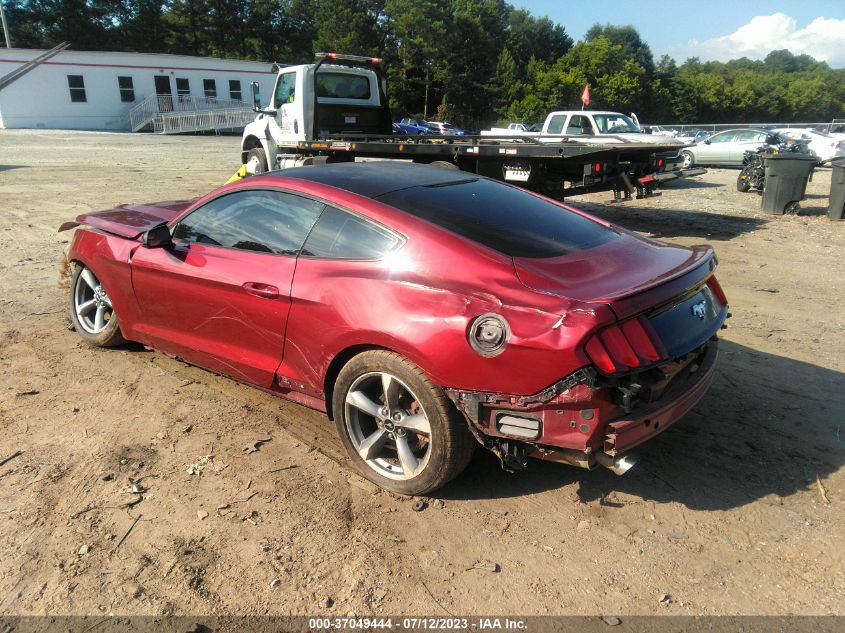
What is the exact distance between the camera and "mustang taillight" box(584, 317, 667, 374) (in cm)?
247

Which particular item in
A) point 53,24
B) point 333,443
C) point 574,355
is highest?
point 53,24

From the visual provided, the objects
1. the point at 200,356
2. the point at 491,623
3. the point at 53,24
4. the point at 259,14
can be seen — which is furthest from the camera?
the point at 259,14

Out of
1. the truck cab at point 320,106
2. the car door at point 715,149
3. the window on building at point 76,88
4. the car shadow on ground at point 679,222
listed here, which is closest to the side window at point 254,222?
the car shadow on ground at point 679,222

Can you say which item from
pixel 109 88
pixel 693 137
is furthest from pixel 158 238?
pixel 109 88

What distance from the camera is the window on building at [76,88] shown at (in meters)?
39.1

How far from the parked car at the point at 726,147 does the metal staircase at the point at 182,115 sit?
31037 millimetres

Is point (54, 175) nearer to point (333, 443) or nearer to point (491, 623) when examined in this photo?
point (333, 443)

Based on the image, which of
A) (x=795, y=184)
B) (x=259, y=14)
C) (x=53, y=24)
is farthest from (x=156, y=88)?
(x=795, y=184)

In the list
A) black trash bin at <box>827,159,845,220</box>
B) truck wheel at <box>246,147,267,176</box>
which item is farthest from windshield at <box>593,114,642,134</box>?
truck wheel at <box>246,147,267,176</box>

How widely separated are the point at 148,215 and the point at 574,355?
380cm

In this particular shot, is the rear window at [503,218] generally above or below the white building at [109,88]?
below

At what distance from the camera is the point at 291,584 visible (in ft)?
8.28

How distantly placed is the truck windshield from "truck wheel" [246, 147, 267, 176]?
2054mm

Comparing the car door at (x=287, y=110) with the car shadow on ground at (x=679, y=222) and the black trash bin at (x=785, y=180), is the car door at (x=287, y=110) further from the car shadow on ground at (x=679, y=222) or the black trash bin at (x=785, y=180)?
the black trash bin at (x=785, y=180)
